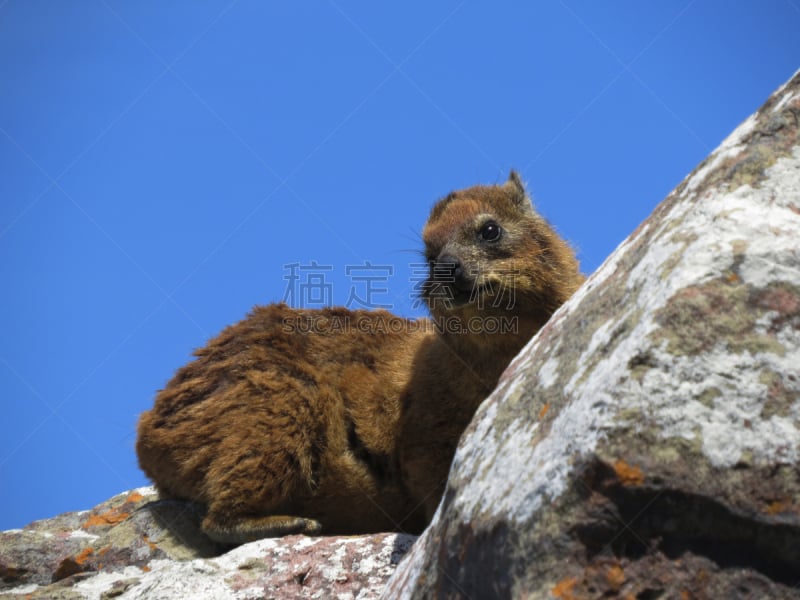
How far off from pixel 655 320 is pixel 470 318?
15.0ft

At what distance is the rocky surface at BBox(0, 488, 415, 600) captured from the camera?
18.9ft

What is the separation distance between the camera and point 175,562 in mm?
6473

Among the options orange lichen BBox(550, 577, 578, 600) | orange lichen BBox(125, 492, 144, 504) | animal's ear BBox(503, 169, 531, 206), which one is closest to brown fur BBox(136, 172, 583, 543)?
animal's ear BBox(503, 169, 531, 206)

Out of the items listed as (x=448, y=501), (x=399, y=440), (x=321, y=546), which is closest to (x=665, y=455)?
(x=448, y=501)

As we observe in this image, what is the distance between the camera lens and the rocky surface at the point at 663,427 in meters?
3.01

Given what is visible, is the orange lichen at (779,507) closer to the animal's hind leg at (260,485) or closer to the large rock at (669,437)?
the large rock at (669,437)

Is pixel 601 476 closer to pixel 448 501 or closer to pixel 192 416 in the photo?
pixel 448 501

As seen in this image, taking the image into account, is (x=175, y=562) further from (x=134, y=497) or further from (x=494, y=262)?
(x=494, y=262)

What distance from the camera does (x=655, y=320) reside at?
3.42 m

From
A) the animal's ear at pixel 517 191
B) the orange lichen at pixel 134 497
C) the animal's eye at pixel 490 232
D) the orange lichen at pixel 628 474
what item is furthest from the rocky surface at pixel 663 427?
the orange lichen at pixel 134 497

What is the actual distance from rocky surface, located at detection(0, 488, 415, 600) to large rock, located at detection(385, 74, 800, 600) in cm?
198

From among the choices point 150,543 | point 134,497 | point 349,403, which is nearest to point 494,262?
point 349,403

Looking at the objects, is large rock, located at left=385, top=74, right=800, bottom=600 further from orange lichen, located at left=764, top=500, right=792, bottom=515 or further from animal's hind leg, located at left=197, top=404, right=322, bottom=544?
animal's hind leg, located at left=197, top=404, right=322, bottom=544

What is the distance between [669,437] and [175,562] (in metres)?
4.64
